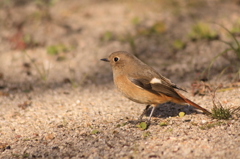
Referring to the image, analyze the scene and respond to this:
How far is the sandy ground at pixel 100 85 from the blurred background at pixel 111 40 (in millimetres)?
20

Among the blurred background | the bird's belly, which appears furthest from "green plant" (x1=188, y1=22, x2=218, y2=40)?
the bird's belly

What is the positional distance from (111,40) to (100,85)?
1.83 metres

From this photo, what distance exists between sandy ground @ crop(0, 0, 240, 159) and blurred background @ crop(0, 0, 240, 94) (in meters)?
0.02

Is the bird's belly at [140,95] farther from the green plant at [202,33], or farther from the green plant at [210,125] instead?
the green plant at [202,33]

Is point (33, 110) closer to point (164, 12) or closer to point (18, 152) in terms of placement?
point (18, 152)

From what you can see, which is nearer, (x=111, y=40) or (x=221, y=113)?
(x=221, y=113)

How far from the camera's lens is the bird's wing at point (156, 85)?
13.5 ft

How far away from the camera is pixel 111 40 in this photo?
7.25 metres

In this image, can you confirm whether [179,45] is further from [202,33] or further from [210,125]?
[210,125]

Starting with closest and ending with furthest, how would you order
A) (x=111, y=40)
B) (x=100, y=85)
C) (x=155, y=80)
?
(x=155, y=80)
(x=100, y=85)
(x=111, y=40)

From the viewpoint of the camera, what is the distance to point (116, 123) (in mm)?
4176

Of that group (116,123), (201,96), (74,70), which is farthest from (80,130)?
(74,70)

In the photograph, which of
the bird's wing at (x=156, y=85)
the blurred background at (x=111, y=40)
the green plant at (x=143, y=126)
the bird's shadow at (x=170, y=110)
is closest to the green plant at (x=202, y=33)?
the blurred background at (x=111, y=40)

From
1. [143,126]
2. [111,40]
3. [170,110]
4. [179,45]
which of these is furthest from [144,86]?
[111,40]
